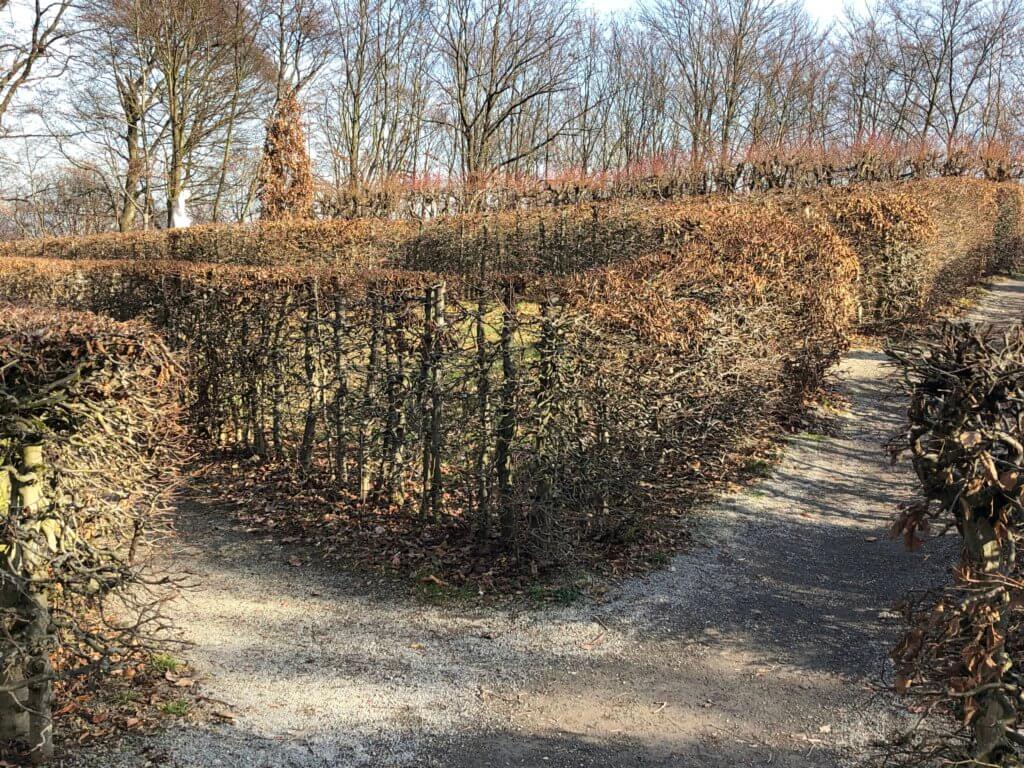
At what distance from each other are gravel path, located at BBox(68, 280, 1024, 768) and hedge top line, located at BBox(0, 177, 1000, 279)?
806 cm

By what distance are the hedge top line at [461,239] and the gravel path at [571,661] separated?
806cm

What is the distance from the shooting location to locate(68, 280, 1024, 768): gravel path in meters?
3.65

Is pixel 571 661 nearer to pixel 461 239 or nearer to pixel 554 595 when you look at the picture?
pixel 554 595

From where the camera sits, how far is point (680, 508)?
6457 mm

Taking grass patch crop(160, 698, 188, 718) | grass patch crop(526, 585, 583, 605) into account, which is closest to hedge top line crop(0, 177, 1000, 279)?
grass patch crop(526, 585, 583, 605)

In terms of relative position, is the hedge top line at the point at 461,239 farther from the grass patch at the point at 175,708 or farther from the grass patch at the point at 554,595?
the grass patch at the point at 175,708

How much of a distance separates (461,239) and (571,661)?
11244 millimetres

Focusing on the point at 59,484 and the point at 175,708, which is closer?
the point at 59,484

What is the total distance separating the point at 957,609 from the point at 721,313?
4.51m

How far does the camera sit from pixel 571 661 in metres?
4.51

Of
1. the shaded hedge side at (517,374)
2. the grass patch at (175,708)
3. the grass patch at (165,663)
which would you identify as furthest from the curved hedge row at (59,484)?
the shaded hedge side at (517,374)

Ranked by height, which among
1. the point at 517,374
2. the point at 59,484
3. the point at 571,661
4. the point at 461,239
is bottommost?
the point at 571,661

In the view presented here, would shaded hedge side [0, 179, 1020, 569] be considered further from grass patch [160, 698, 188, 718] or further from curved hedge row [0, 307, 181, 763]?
grass patch [160, 698, 188, 718]

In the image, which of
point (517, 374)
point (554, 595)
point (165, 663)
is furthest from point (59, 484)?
point (554, 595)
